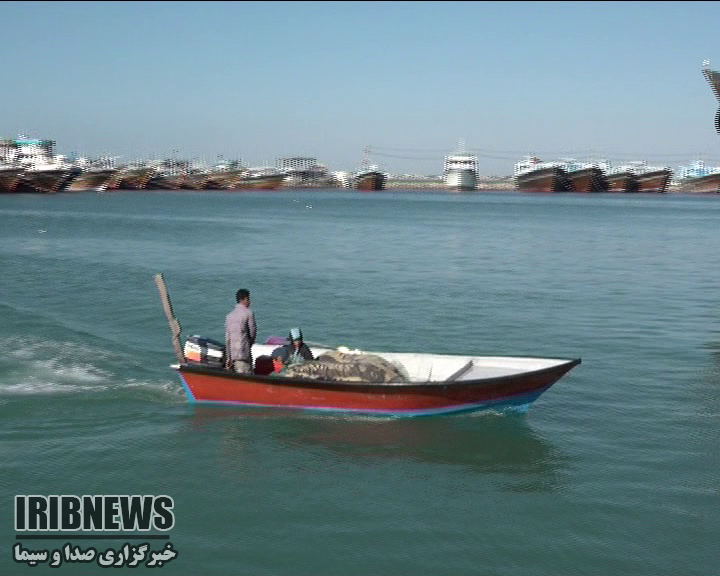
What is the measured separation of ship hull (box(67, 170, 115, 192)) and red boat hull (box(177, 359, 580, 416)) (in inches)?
5184

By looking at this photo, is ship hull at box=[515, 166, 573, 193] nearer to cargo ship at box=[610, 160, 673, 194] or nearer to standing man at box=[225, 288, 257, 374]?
cargo ship at box=[610, 160, 673, 194]

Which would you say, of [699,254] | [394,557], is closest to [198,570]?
[394,557]

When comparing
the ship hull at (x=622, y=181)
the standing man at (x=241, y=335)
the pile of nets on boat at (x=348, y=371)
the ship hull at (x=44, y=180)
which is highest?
the ship hull at (x=622, y=181)

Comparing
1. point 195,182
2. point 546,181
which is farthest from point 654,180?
point 195,182

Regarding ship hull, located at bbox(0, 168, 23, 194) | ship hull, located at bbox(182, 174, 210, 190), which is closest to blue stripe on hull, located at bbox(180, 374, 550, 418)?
ship hull, located at bbox(0, 168, 23, 194)

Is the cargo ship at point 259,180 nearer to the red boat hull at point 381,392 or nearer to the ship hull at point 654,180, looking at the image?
the ship hull at point 654,180

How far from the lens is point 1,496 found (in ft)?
38.0

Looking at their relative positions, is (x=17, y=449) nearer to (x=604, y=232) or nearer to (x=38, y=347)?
(x=38, y=347)

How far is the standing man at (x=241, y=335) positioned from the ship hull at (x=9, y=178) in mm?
108305

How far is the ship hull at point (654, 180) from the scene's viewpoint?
18512 centimetres

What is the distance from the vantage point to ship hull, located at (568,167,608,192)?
586ft

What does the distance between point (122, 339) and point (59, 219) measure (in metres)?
52.0

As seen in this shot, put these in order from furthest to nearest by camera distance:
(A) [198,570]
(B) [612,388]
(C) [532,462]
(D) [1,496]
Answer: (B) [612,388] → (C) [532,462] → (D) [1,496] → (A) [198,570]

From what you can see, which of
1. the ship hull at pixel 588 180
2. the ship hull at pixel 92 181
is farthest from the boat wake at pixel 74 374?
the ship hull at pixel 588 180
